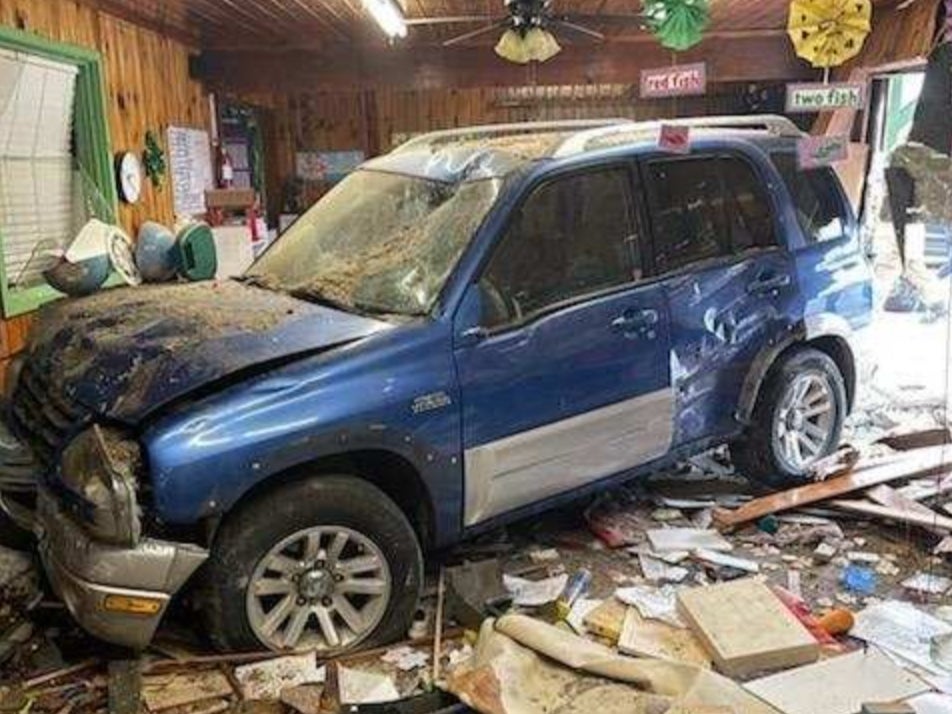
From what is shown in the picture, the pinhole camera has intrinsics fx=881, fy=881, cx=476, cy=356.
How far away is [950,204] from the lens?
5082mm

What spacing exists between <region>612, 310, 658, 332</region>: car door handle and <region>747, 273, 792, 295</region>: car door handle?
67 centimetres

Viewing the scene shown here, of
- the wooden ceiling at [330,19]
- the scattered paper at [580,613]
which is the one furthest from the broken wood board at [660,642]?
the wooden ceiling at [330,19]

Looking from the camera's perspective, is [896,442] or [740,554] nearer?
[740,554]

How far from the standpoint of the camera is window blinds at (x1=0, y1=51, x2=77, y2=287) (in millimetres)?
4648

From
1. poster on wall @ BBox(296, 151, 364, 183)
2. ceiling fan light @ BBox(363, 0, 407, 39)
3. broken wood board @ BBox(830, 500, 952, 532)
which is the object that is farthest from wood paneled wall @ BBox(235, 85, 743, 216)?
broken wood board @ BBox(830, 500, 952, 532)

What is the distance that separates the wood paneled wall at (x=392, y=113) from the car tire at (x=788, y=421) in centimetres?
657

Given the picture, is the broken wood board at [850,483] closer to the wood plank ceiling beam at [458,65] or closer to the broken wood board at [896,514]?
the broken wood board at [896,514]

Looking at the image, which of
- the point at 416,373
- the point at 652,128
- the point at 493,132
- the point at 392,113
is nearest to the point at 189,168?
the point at 493,132

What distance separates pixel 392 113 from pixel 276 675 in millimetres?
8562

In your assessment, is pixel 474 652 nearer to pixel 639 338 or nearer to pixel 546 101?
pixel 639 338

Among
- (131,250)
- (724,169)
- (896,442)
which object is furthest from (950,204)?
(131,250)

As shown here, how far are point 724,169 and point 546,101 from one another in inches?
269

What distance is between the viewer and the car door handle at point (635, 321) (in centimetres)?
358

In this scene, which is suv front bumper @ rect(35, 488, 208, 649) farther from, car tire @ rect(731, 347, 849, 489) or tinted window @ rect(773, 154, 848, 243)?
tinted window @ rect(773, 154, 848, 243)
